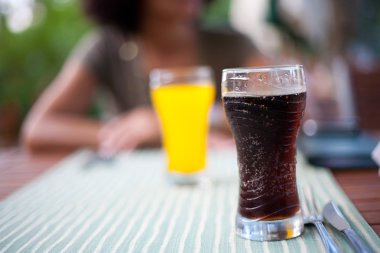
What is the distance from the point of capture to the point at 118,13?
2.77 metres

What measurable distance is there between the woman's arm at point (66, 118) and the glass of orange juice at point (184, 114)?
62 cm

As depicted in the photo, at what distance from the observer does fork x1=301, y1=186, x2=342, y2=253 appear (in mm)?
671

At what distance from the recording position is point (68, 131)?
1.92 meters

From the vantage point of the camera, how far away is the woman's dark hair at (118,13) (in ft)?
9.02

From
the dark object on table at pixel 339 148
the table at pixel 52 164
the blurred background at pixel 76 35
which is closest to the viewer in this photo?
the table at pixel 52 164

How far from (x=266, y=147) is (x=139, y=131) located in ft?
3.35

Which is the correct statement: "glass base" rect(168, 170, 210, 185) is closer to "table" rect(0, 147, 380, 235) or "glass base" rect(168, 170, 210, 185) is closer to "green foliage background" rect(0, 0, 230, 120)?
"table" rect(0, 147, 380, 235)

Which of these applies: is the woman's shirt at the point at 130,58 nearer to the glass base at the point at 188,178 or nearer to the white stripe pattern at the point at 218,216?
the glass base at the point at 188,178

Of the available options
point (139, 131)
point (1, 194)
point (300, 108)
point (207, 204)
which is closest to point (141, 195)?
point (207, 204)

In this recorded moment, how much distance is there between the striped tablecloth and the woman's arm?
46cm

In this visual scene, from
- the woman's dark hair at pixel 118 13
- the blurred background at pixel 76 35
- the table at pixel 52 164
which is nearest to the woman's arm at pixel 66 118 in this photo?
the table at pixel 52 164

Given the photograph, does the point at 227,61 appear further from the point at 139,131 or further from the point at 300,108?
the point at 300,108

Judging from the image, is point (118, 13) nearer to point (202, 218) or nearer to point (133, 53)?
point (133, 53)

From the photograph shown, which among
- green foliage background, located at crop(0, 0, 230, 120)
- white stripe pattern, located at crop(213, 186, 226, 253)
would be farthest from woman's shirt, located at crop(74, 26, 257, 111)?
green foliage background, located at crop(0, 0, 230, 120)
